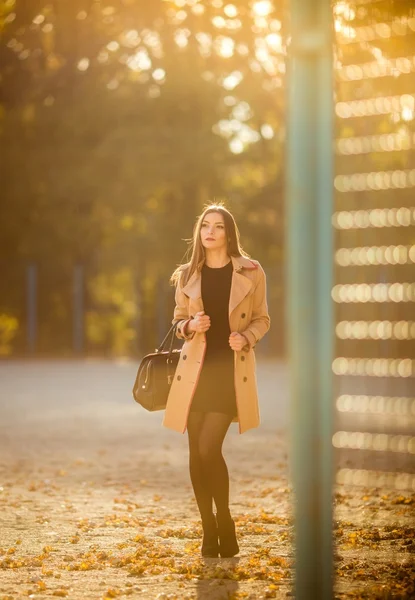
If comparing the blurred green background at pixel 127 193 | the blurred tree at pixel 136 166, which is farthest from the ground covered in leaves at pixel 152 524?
the blurred tree at pixel 136 166

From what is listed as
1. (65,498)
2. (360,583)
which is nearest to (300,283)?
(360,583)

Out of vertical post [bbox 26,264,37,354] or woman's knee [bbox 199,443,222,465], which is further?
vertical post [bbox 26,264,37,354]

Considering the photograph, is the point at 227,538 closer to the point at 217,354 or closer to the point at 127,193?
the point at 217,354

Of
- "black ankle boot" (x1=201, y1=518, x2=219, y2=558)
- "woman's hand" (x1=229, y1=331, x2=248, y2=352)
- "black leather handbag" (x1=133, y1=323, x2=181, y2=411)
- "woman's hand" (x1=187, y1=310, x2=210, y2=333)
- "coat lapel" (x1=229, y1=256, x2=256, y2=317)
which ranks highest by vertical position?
"coat lapel" (x1=229, y1=256, x2=256, y2=317)

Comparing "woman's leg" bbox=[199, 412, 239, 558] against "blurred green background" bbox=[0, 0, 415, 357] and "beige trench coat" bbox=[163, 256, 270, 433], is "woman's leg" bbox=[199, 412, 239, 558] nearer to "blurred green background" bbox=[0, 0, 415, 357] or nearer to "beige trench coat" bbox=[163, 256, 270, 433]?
"beige trench coat" bbox=[163, 256, 270, 433]

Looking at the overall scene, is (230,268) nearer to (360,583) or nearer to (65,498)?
(360,583)

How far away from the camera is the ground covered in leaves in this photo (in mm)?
5699

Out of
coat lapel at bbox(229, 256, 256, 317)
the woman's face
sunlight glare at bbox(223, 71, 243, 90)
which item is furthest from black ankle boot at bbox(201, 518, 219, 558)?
sunlight glare at bbox(223, 71, 243, 90)

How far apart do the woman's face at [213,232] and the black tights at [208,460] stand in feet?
2.93

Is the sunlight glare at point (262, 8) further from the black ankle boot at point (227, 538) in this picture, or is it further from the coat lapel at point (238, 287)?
the black ankle boot at point (227, 538)

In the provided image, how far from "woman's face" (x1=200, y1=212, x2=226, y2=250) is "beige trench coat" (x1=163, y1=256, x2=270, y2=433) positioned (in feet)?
0.43

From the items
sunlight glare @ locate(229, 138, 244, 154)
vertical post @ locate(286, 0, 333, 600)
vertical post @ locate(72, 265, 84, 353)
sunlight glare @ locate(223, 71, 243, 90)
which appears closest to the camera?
vertical post @ locate(286, 0, 333, 600)

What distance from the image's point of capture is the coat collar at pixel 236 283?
245 inches

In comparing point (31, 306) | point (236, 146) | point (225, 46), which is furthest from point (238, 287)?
point (31, 306)
